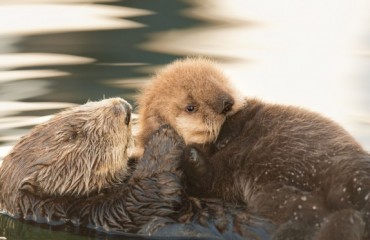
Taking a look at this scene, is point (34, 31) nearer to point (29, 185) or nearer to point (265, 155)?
point (29, 185)

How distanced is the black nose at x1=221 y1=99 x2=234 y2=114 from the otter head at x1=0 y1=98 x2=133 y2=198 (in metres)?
0.58

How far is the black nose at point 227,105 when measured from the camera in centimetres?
707

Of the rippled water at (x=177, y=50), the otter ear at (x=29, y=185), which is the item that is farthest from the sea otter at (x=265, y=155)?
the rippled water at (x=177, y=50)

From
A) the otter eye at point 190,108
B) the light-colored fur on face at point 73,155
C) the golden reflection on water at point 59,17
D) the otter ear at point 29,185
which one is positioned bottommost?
the otter ear at point 29,185

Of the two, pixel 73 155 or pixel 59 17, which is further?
pixel 59 17

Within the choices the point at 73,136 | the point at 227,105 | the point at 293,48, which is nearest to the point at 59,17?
the point at 293,48

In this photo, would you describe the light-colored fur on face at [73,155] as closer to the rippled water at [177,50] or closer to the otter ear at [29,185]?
the otter ear at [29,185]

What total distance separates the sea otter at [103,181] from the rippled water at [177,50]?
45.8 inches

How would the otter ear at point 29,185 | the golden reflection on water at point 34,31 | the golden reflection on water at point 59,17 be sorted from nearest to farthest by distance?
the otter ear at point 29,185 < the golden reflection on water at point 34,31 < the golden reflection on water at point 59,17

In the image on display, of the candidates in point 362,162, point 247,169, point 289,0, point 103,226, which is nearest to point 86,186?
point 103,226

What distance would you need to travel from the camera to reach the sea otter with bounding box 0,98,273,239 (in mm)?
6980

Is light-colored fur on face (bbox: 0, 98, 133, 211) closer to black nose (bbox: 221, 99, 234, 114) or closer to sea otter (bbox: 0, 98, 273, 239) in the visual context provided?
sea otter (bbox: 0, 98, 273, 239)

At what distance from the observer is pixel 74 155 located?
7266 millimetres

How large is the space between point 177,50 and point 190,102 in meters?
3.87
